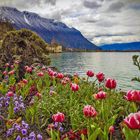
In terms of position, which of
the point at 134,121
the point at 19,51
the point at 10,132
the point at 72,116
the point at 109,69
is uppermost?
the point at 19,51

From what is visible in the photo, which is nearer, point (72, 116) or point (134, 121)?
point (134, 121)

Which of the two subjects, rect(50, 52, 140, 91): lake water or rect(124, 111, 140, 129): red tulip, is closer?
rect(124, 111, 140, 129): red tulip

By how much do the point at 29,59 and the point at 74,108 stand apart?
10574 mm

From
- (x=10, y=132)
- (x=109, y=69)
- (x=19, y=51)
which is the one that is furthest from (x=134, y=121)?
(x=109, y=69)

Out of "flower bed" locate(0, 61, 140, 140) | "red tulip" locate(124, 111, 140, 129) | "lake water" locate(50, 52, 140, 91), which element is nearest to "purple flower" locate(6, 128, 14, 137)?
"flower bed" locate(0, 61, 140, 140)

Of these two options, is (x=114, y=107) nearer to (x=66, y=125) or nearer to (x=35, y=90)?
(x=66, y=125)

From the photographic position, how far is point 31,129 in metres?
8.00

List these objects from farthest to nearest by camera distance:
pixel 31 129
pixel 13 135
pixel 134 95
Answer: pixel 31 129, pixel 13 135, pixel 134 95

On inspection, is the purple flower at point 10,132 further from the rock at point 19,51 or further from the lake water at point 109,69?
→ the lake water at point 109,69

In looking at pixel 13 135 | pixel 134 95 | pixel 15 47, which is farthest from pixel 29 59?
pixel 134 95

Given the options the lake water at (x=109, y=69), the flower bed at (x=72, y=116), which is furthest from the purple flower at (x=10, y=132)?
the lake water at (x=109, y=69)

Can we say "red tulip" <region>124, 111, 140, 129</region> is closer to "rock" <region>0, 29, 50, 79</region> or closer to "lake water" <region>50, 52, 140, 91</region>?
"rock" <region>0, 29, 50, 79</region>

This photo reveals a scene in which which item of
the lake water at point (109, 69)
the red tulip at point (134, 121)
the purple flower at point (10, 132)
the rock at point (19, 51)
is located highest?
the rock at point (19, 51)

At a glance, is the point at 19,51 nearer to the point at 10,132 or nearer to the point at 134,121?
the point at 10,132
